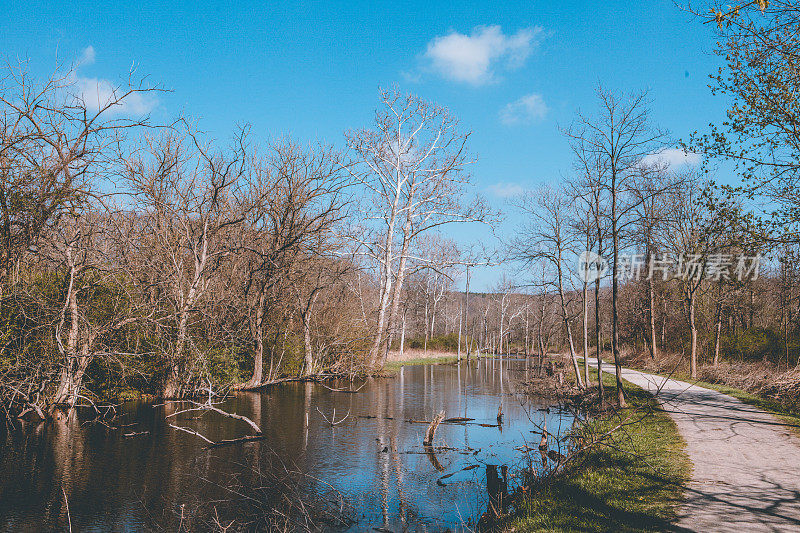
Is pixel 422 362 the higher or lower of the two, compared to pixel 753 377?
lower

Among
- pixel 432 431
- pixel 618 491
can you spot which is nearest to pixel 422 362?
pixel 432 431

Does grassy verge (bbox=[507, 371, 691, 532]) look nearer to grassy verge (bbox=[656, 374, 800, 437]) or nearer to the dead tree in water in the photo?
grassy verge (bbox=[656, 374, 800, 437])

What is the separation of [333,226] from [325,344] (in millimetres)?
5953

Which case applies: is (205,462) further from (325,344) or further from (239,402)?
(325,344)

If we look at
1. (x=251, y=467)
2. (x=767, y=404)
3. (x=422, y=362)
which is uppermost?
(x=767, y=404)

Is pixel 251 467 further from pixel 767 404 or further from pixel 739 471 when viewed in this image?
pixel 767 404

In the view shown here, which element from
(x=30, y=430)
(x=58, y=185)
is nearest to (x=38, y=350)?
(x=30, y=430)

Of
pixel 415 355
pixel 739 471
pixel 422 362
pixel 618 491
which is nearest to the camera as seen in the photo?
pixel 618 491

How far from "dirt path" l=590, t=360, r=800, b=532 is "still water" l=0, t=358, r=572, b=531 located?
295 cm

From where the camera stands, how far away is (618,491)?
7.27 m

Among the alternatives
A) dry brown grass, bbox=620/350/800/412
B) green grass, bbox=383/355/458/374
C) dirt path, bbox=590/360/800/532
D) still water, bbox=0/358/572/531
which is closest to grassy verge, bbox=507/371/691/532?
dirt path, bbox=590/360/800/532

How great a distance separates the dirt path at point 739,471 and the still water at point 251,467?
9.67ft

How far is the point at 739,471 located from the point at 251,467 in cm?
850

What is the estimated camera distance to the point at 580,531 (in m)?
5.81
